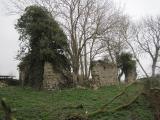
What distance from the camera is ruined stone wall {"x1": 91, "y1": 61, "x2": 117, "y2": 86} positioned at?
1031 inches

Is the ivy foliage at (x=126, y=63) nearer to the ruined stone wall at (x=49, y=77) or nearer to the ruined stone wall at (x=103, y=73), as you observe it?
the ruined stone wall at (x=103, y=73)

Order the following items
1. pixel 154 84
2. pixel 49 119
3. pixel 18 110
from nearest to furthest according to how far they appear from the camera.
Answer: pixel 49 119
pixel 18 110
pixel 154 84

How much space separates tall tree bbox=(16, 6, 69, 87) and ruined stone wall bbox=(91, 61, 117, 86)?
3.30 m

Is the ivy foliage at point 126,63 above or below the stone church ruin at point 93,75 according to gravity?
above

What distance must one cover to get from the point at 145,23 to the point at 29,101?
31988 mm

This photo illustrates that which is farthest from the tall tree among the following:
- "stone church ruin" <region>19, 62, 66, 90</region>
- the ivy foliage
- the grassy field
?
the ivy foliage

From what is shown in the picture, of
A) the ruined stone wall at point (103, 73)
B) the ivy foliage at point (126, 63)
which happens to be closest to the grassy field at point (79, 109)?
the ruined stone wall at point (103, 73)

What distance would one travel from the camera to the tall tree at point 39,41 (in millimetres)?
22875

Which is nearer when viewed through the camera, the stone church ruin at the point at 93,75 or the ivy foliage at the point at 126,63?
the stone church ruin at the point at 93,75

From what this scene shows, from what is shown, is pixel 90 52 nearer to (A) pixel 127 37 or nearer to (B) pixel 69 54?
(B) pixel 69 54

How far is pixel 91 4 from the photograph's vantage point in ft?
93.5

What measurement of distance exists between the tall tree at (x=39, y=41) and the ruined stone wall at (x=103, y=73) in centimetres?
330

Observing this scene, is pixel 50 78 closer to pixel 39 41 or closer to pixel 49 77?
pixel 49 77

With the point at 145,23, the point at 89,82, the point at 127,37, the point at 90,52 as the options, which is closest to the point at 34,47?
the point at 89,82
